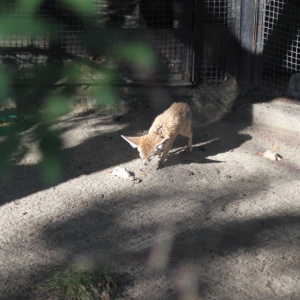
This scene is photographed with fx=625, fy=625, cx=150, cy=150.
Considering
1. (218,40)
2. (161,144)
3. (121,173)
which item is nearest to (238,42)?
(218,40)

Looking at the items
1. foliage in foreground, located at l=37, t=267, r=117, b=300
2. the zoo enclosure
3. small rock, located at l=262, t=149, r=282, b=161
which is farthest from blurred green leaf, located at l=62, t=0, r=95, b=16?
small rock, located at l=262, t=149, r=282, b=161

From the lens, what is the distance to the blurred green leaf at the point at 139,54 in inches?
39.6

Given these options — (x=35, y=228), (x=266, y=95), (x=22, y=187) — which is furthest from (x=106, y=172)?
(x=266, y=95)

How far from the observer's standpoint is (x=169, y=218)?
484 centimetres

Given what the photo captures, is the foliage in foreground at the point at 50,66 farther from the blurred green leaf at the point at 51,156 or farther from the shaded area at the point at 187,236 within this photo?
the shaded area at the point at 187,236

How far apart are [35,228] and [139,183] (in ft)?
3.69

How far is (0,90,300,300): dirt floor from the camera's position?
401 centimetres

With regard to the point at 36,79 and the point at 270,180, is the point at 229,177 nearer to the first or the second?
the point at 270,180

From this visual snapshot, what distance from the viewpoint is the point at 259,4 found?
261 inches

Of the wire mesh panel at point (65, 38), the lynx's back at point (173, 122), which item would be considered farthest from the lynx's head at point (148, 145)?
the wire mesh panel at point (65, 38)

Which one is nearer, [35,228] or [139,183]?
[35,228]

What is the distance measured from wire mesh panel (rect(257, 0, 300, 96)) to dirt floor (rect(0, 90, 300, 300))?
0.41m

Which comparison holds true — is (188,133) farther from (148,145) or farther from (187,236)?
(187,236)

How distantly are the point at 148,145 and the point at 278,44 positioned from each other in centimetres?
207
